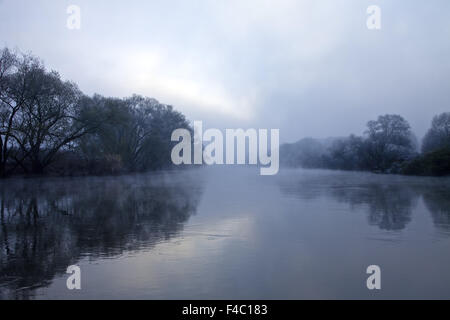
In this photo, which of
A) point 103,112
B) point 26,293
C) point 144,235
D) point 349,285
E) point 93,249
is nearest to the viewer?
point 26,293

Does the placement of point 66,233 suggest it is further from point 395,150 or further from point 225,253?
point 395,150

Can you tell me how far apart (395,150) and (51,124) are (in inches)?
2109

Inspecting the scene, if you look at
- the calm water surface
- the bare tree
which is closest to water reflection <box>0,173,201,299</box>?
the calm water surface

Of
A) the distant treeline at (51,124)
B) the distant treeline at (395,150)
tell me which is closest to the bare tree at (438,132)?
the distant treeline at (395,150)

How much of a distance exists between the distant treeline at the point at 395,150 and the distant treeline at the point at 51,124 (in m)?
39.3

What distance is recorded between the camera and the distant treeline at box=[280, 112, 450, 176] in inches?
1936

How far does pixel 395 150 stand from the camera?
2552 inches

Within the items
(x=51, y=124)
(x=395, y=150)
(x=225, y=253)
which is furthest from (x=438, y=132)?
(x=225, y=253)

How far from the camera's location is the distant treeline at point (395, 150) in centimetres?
4918

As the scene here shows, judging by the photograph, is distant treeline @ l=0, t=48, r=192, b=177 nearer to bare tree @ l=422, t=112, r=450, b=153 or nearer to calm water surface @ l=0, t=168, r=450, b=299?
calm water surface @ l=0, t=168, r=450, b=299
